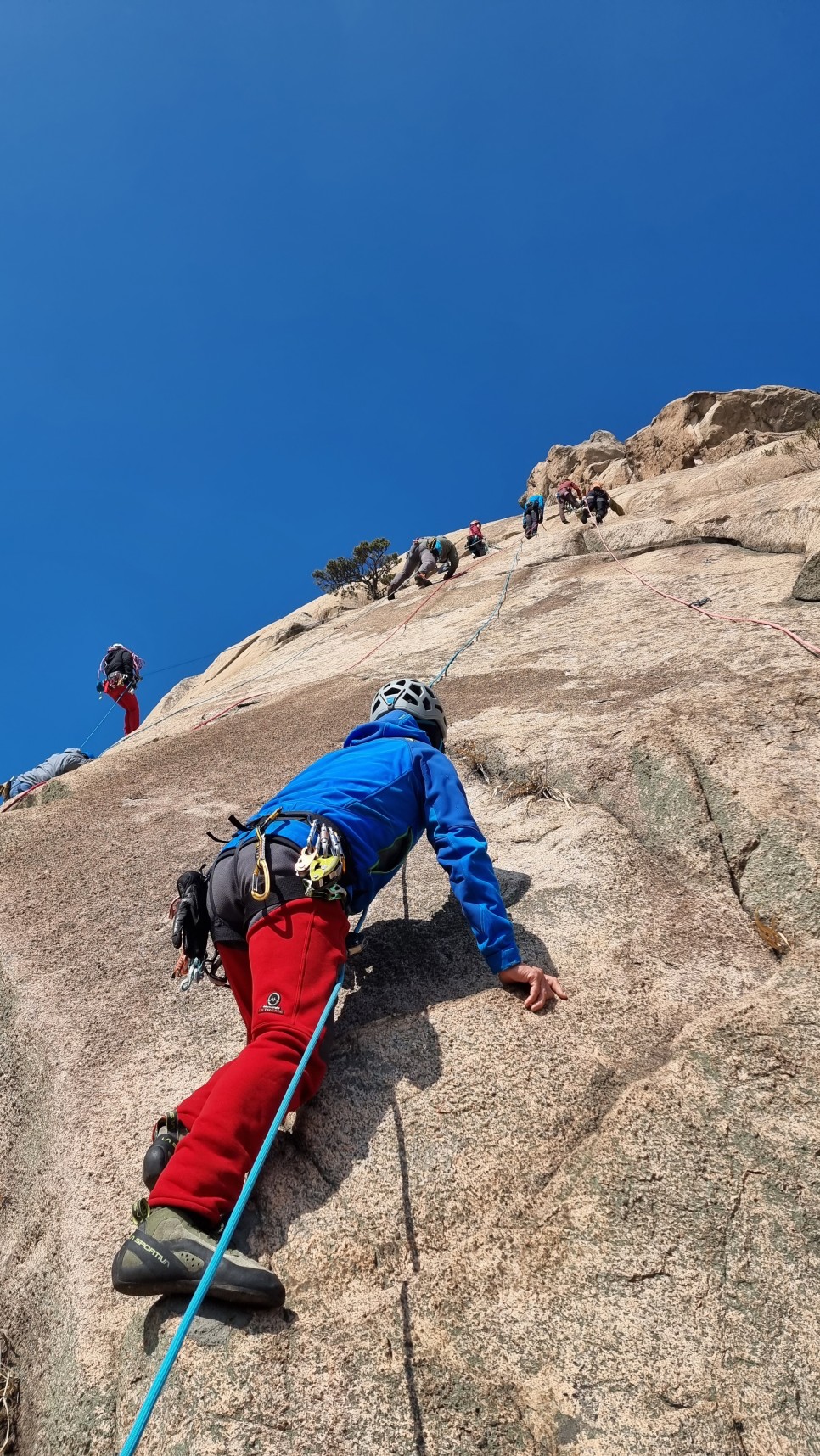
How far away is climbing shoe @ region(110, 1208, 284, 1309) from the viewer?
2.28 meters

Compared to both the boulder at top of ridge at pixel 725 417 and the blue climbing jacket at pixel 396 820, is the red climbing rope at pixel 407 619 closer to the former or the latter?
the blue climbing jacket at pixel 396 820

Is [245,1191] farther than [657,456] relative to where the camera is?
No

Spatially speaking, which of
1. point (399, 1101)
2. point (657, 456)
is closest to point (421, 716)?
point (399, 1101)

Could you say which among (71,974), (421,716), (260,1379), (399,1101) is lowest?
(260,1379)

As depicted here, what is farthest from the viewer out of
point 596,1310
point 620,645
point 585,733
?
point 620,645

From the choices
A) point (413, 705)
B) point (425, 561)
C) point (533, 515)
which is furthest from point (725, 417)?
point (413, 705)

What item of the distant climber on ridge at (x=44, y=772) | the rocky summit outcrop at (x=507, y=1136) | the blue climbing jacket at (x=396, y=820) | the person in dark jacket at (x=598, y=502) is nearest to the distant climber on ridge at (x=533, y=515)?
the person in dark jacket at (x=598, y=502)

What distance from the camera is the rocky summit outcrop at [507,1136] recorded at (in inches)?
87.7

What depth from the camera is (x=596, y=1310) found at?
7.78 ft

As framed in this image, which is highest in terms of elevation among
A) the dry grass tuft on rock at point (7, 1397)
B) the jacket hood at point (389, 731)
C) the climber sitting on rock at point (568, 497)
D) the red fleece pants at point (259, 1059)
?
the climber sitting on rock at point (568, 497)

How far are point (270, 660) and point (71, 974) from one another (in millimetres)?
12892

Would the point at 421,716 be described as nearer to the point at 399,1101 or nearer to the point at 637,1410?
the point at 399,1101

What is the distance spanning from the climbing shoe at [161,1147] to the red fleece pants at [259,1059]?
4cm

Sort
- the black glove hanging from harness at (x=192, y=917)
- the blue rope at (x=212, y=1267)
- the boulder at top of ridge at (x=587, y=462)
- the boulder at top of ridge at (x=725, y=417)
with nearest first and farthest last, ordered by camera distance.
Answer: the blue rope at (x=212, y=1267) < the black glove hanging from harness at (x=192, y=917) < the boulder at top of ridge at (x=725, y=417) < the boulder at top of ridge at (x=587, y=462)
